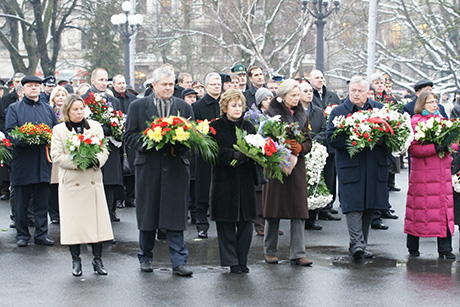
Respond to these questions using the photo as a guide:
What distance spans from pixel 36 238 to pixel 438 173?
17.6 ft

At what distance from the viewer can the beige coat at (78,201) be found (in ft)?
27.9

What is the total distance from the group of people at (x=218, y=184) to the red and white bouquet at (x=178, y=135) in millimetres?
213

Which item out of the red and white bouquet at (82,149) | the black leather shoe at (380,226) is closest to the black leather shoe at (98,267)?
the red and white bouquet at (82,149)

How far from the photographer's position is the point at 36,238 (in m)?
10.5

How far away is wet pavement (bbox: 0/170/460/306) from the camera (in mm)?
7555

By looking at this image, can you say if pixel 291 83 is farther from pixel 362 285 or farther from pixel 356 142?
pixel 362 285

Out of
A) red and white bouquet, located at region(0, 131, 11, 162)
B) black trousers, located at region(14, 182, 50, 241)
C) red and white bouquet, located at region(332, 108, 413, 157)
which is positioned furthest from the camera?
black trousers, located at region(14, 182, 50, 241)

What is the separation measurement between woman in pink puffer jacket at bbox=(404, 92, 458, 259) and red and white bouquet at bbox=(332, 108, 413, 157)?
0.40 meters

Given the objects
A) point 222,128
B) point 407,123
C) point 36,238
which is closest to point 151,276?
point 222,128

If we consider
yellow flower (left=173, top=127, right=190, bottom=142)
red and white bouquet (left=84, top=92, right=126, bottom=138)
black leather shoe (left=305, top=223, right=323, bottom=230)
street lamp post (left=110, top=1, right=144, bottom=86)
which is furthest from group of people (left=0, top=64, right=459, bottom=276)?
street lamp post (left=110, top=1, right=144, bottom=86)

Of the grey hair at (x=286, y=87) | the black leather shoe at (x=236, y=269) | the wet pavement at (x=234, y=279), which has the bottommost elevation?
the wet pavement at (x=234, y=279)

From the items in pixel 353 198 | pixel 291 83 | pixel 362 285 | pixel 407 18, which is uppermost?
pixel 407 18

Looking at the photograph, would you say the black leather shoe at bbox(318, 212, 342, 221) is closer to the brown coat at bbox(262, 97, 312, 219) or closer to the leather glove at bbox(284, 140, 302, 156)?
the brown coat at bbox(262, 97, 312, 219)

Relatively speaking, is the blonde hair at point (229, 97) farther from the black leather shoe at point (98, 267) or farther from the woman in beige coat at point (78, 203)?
the black leather shoe at point (98, 267)
